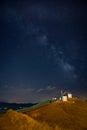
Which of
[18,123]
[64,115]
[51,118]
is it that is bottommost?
[18,123]

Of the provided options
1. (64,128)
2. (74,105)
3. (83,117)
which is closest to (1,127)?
(64,128)

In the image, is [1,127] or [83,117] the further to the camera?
[83,117]

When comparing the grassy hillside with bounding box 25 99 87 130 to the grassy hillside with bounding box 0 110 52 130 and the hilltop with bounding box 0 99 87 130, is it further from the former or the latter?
the grassy hillside with bounding box 0 110 52 130

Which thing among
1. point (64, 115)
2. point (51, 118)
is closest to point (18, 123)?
point (51, 118)

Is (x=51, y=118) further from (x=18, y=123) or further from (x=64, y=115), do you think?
(x=18, y=123)

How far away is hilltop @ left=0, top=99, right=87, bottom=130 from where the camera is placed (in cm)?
5888

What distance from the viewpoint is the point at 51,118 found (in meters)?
69.6

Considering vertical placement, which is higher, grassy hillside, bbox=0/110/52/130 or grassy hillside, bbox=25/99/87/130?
grassy hillside, bbox=25/99/87/130

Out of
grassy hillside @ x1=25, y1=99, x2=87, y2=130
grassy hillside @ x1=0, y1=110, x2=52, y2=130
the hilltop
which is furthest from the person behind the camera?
grassy hillside @ x1=25, y1=99, x2=87, y2=130

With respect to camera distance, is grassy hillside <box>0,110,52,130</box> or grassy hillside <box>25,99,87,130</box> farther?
grassy hillside <box>25,99,87,130</box>

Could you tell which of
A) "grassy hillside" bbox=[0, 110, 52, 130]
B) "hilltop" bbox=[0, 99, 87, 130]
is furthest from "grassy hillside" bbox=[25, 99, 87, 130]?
"grassy hillside" bbox=[0, 110, 52, 130]

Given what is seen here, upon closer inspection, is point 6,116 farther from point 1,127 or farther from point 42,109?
point 42,109

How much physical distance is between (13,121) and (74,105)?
27.6 m

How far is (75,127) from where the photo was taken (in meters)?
65.1
